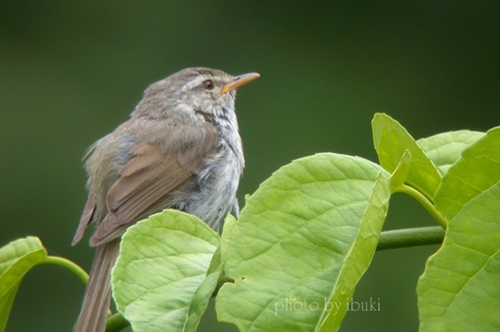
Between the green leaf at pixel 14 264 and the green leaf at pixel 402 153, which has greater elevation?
the green leaf at pixel 402 153

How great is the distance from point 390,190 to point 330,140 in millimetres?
7542

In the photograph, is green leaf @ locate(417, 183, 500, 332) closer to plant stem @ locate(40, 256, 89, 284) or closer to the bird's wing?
plant stem @ locate(40, 256, 89, 284)

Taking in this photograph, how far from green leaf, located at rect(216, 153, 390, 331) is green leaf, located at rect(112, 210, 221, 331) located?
0.13 m

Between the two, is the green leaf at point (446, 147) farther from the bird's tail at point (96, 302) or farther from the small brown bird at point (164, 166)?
the small brown bird at point (164, 166)

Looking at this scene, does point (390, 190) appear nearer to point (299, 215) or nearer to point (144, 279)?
point (299, 215)

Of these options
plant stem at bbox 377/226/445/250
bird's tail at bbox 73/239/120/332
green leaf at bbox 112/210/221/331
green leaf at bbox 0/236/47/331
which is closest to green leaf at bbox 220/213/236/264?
green leaf at bbox 112/210/221/331

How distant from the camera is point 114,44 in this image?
10.2m

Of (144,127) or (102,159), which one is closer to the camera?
(102,159)

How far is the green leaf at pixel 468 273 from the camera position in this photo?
1371mm

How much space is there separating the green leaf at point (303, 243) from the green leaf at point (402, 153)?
8cm

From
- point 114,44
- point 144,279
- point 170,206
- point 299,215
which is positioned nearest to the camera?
point 299,215

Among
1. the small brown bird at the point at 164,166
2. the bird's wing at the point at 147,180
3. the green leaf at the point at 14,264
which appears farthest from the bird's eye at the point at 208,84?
the green leaf at the point at 14,264

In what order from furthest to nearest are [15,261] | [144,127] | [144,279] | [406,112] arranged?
[406,112] → [144,127] → [15,261] → [144,279]

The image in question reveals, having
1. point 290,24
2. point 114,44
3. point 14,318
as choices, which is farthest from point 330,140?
point 14,318
